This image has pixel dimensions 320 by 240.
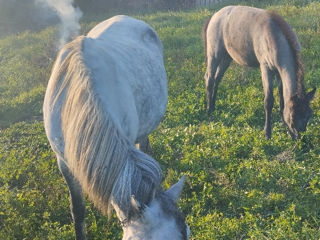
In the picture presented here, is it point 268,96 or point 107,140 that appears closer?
point 107,140

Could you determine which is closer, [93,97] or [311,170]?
[93,97]

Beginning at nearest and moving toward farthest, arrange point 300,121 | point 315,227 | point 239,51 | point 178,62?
point 315,227 < point 300,121 < point 239,51 < point 178,62

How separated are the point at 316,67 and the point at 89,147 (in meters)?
6.84

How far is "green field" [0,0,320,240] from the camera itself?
12.5 feet

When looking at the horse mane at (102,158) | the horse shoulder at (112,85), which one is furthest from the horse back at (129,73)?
the horse mane at (102,158)

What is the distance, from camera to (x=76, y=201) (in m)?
3.58

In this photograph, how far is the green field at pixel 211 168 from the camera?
150 inches

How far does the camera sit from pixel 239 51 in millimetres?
6562

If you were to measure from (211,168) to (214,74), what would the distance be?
9.85 ft

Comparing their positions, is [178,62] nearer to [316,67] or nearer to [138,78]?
[316,67]

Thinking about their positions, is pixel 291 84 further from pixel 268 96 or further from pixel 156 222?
pixel 156 222

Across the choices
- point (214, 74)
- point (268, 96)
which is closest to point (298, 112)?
point (268, 96)

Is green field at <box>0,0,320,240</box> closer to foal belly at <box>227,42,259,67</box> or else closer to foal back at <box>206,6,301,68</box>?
foal belly at <box>227,42,259,67</box>

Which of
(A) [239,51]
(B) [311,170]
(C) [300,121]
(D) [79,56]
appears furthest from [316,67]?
(D) [79,56]
